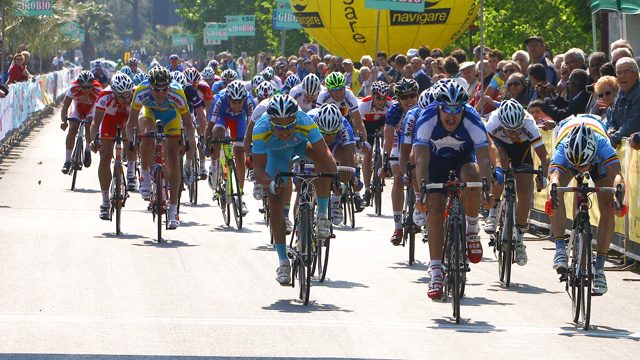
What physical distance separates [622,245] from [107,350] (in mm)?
7338

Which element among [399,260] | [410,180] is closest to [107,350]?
[410,180]

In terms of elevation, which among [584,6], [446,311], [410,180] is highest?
[584,6]

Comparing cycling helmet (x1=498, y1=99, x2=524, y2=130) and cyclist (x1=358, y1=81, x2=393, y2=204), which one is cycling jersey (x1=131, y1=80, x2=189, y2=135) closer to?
cyclist (x1=358, y1=81, x2=393, y2=204)

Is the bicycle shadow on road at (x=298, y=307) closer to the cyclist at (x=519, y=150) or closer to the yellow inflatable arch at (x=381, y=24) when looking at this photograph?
the cyclist at (x=519, y=150)

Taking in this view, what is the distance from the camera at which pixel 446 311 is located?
1220 centimetres

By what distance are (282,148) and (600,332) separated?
3.31 metres

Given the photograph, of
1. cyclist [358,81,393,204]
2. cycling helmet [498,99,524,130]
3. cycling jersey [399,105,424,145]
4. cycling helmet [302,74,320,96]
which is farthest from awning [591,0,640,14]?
cycling helmet [498,99,524,130]

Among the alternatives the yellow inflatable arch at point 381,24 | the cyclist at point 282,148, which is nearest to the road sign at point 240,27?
the yellow inflatable arch at point 381,24

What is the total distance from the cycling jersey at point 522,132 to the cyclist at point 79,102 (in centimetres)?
1017

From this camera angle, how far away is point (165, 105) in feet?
58.1

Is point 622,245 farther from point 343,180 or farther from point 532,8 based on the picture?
point 532,8

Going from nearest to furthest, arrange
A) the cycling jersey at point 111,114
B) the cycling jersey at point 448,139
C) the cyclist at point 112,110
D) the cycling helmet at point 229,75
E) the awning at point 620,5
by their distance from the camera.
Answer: the cycling jersey at point 448,139, the cyclist at point 112,110, the cycling jersey at point 111,114, the awning at point 620,5, the cycling helmet at point 229,75

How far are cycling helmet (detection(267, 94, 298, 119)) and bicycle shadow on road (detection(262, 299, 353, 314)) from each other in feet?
4.99

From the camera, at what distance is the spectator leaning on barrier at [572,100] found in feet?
57.4
